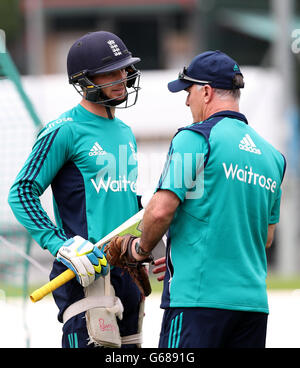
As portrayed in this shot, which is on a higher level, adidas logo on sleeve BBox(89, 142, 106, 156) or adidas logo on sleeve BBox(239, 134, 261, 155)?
adidas logo on sleeve BBox(239, 134, 261, 155)

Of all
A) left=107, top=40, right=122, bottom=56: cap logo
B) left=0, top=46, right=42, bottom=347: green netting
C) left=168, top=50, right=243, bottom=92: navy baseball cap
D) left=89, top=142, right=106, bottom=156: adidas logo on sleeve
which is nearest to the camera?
left=168, top=50, right=243, bottom=92: navy baseball cap

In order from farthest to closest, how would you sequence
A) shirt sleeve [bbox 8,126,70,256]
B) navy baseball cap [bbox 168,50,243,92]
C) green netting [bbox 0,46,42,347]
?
1. green netting [bbox 0,46,42,347]
2. shirt sleeve [bbox 8,126,70,256]
3. navy baseball cap [bbox 168,50,243,92]

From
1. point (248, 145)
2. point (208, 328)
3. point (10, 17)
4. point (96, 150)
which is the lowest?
point (10, 17)

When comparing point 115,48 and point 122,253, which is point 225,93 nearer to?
point 115,48

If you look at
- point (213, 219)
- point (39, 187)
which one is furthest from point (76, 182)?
point (213, 219)

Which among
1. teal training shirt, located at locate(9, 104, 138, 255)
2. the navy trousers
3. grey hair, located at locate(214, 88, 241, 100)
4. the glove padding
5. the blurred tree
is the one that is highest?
grey hair, located at locate(214, 88, 241, 100)

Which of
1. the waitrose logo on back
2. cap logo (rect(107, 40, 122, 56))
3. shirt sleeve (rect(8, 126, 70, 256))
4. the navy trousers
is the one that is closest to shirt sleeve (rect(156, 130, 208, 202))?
the waitrose logo on back

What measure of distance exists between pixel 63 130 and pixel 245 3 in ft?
68.8

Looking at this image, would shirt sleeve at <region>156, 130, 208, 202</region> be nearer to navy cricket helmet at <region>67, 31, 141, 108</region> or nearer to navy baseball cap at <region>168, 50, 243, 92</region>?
navy baseball cap at <region>168, 50, 243, 92</region>

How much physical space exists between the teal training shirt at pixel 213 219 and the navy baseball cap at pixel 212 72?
0.24 m

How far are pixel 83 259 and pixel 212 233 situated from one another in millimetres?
668

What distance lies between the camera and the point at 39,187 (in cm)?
456

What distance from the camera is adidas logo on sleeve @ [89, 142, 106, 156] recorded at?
4.64 meters

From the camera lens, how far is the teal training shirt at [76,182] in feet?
14.9
